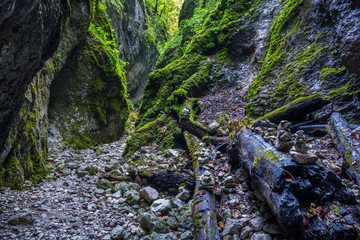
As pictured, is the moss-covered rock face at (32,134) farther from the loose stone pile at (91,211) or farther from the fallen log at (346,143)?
the fallen log at (346,143)

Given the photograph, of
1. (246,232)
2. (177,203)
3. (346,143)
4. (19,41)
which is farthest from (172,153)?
(19,41)

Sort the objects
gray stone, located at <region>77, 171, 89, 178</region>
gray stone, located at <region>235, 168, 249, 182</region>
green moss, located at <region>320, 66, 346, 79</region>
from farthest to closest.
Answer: gray stone, located at <region>77, 171, 89, 178</region>, green moss, located at <region>320, 66, 346, 79</region>, gray stone, located at <region>235, 168, 249, 182</region>

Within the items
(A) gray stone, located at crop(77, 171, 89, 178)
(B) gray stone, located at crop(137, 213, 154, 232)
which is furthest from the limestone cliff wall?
(B) gray stone, located at crop(137, 213, 154, 232)

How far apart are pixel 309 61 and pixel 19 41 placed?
6.08m

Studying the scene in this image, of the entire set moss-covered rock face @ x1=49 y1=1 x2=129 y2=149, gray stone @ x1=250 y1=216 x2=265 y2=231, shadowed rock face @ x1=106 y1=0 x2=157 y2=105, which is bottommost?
gray stone @ x1=250 y1=216 x2=265 y2=231

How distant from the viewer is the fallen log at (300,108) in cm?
377

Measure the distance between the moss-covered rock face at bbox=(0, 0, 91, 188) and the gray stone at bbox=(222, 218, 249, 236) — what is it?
4.18 meters

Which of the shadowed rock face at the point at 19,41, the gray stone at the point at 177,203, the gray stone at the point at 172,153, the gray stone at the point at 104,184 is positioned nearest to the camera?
the shadowed rock face at the point at 19,41

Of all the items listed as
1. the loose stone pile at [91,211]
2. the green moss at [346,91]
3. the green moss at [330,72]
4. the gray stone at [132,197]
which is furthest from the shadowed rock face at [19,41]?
the green moss at [330,72]

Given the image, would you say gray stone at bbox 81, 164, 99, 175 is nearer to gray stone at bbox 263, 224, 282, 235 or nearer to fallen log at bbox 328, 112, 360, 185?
gray stone at bbox 263, 224, 282, 235

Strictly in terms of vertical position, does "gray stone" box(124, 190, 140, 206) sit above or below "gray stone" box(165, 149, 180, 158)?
below

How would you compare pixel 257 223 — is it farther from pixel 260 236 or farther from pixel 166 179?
pixel 166 179

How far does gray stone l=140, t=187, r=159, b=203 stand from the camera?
3940 millimetres

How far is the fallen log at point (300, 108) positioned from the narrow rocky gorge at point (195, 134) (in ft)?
0.08
